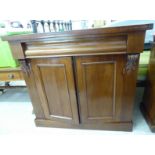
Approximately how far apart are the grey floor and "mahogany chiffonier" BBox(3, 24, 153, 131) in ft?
0.36

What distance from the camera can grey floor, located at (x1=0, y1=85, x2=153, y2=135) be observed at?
1.46 meters

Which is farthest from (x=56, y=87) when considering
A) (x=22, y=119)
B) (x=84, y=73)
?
(x=22, y=119)

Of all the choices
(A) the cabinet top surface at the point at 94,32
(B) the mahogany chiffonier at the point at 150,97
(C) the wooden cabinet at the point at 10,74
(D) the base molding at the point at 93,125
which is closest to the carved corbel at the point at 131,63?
(A) the cabinet top surface at the point at 94,32

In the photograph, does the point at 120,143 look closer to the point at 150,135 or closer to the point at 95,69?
the point at 150,135

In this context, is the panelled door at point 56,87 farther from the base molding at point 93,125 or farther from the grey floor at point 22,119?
the grey floor at point 22,119

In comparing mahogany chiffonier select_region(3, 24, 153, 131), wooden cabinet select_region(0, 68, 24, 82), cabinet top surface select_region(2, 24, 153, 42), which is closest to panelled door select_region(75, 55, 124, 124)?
mahogany chiffonier select_region(3, 24, 153, 131)

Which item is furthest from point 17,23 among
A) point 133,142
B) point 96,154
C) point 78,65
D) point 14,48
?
point 133,142

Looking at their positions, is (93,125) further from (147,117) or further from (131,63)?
(131,63)

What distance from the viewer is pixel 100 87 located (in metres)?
1.21

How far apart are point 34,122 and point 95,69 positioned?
957 millimetres

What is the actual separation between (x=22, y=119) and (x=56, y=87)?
29.8 inches

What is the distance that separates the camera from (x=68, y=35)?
40.4 inches

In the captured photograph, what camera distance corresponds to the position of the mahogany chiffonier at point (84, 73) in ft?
3.37

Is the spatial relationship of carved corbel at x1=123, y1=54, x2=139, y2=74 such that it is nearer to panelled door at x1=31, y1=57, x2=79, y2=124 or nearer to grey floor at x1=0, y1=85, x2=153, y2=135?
panelled door at x1=31, y1=57, x2=79, y2=124
